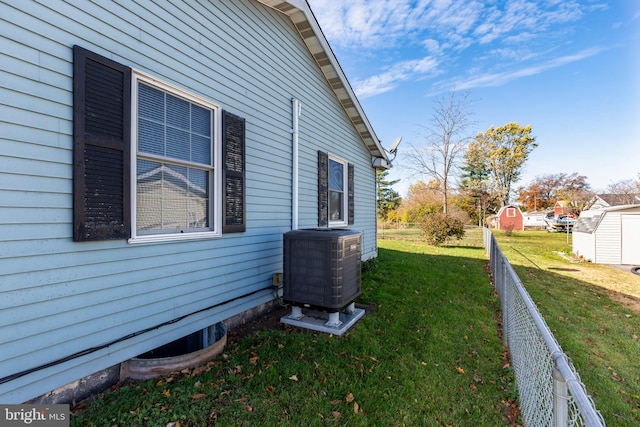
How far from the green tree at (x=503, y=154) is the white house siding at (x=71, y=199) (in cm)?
3510

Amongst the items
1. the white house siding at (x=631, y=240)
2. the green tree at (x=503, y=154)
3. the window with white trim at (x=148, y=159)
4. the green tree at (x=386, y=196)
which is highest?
the green tree at (x=503, y=154)

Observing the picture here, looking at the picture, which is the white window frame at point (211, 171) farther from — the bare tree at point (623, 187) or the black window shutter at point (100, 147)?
the bare tree at point (623, 187)

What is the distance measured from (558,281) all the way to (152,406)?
997 centimetres

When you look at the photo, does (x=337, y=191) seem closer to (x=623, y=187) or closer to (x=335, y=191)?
(x=335, y=191)

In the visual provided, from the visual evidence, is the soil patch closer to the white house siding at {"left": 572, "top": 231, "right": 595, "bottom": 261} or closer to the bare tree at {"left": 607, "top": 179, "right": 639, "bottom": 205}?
the white house siding at {"left": 572, "top": 231, "right": 595, "bottom": 261}

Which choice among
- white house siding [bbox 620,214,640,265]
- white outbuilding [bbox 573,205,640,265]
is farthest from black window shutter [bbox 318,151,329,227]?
white house siding [bbox 620,214,640,265]

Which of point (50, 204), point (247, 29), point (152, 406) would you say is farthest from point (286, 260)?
point (247, 29)

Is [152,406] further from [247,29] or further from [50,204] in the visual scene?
[247,29]

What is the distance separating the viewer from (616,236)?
11133mm

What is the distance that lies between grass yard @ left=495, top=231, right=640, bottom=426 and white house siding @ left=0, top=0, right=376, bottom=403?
4116 mm

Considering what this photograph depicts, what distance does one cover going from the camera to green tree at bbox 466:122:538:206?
3372cm

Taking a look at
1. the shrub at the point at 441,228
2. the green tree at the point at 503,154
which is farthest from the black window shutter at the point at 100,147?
the green tree at the point at 503,154

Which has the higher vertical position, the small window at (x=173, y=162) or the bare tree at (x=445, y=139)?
the bare tree at (x=445, y=139)

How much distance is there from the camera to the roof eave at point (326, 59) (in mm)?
4477
